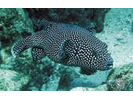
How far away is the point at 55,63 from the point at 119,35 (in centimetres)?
329

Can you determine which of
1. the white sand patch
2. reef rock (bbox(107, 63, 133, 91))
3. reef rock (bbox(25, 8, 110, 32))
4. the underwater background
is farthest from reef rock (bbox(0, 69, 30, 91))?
reef rock (bbox(25, 8, 110, 32))

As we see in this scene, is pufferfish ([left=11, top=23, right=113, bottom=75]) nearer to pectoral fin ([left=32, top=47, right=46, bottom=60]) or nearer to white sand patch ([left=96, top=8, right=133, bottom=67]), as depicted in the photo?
pectoral fin ([left=32, top=47, right=46, bottom=60])

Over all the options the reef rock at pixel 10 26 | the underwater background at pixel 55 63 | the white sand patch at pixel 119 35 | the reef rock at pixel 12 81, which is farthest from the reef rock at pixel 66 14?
the reef rock at pixel 12 81

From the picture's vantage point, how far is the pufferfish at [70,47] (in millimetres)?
4535

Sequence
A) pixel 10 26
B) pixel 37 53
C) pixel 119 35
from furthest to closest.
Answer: pixel 119 35 < pixel 10 26 < pixel 37 53

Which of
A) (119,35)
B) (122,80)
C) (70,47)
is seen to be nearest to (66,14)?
(119,35)

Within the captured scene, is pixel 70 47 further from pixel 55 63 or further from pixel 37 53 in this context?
pixel 55 63

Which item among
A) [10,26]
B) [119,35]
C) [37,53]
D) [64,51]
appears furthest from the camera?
[119,35]

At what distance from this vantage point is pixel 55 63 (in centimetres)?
640

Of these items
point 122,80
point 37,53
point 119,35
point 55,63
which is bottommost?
point 55,63

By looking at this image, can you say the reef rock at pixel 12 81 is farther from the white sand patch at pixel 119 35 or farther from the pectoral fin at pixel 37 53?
the white sand patch at pixel 119 35
